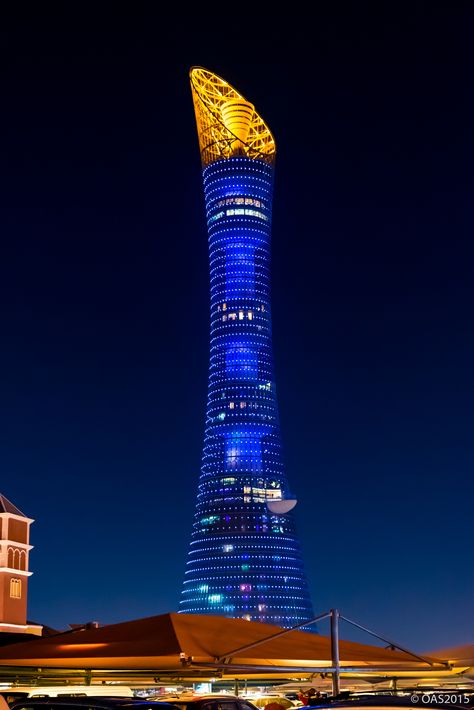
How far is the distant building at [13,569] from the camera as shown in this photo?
73312 millimetres

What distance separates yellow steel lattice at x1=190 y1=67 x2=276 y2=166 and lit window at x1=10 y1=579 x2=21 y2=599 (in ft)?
275

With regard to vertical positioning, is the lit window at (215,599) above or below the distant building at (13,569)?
above

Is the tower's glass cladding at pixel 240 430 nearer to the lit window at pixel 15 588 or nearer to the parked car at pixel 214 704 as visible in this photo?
the lit window at pixel 15 588

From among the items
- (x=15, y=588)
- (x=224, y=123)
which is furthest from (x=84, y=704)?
(x=224, y=123)

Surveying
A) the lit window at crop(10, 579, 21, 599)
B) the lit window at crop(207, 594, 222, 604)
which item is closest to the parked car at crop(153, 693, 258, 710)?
the lit window at crop(10, 579, 21, 599)

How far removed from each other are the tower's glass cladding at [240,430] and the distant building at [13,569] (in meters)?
59.9

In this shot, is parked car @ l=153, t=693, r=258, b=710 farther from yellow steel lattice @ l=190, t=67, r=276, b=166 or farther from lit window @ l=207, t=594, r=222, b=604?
yellow steel lattice @ l=190, t=67, r=276, b=166

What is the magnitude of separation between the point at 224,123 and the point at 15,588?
294ft

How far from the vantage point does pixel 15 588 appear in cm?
7456

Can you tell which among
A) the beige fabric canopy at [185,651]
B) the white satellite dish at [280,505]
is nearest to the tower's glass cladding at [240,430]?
the white satellite dish at [280,505]

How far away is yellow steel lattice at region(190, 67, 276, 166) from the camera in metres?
148
